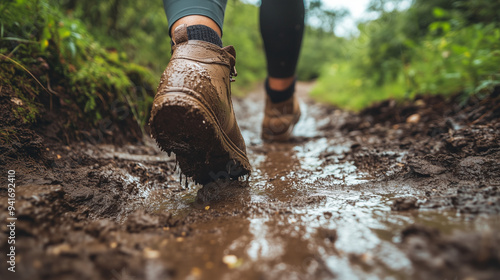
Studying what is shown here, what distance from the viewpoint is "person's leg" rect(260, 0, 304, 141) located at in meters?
1.63

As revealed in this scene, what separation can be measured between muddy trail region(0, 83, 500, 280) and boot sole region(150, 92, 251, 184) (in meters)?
0.11

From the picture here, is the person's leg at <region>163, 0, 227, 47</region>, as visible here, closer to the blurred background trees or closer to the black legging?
the black legging

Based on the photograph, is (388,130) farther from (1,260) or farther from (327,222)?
(1,260)

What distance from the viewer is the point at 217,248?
733 mm

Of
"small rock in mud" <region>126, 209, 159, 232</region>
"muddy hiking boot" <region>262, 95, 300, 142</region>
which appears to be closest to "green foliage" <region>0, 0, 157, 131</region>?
"small rock in mud" <region>126, 209, 159, 232</region>

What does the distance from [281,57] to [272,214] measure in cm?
120

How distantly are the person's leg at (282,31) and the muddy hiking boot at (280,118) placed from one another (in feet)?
1.21

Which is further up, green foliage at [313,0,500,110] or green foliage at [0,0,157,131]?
green foliage at [313,0,500,110]

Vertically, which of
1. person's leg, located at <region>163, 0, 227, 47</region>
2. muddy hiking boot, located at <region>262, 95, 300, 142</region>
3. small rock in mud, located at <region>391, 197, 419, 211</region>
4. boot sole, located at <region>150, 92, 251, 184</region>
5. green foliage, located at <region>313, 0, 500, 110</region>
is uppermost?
green foliage, located at <region>313, 0, 500, 110</region>

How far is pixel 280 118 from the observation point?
2.31m

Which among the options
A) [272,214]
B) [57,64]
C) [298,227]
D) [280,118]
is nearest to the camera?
[298,227]

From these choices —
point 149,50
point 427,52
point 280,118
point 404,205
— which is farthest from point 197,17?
point 427,52

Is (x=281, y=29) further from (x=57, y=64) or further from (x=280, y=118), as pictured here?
(x=57, y=64)

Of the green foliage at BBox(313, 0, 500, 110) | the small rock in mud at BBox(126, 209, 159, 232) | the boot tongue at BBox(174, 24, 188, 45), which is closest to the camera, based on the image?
the small rock in mud at BBox(126, 209, 159, 232)
